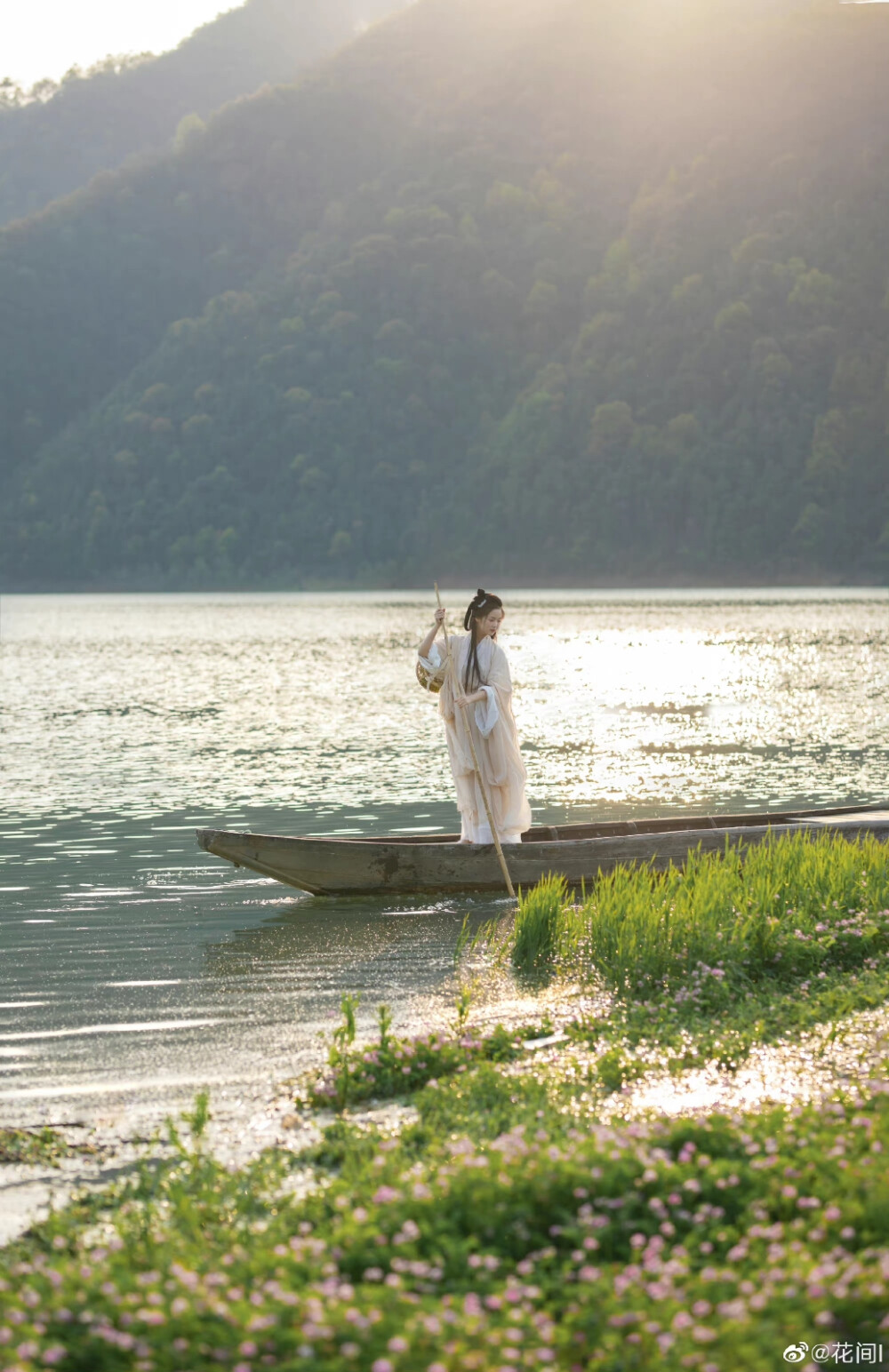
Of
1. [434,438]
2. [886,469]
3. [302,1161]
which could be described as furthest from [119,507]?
[302,1161]

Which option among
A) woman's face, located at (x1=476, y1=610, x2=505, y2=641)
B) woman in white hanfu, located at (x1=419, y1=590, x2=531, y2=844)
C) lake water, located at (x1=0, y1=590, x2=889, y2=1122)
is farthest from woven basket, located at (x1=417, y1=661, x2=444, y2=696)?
lake water, located at (x1=0, y1=590, x2=889, y2=1122)

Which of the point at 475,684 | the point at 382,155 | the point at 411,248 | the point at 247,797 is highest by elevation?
the point at 382,155

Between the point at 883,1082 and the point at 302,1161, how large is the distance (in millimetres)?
2387

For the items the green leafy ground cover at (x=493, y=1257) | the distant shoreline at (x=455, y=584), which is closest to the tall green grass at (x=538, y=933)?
the green leafy ground cover at (x=493, y=1257)

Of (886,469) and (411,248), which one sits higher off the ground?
(411,248)

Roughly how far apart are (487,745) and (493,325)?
14574cm

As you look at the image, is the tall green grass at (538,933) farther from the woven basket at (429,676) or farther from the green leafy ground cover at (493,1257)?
the green leafy ground cover at (493,1257)

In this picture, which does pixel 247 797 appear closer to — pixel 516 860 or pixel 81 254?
pixel 516 860

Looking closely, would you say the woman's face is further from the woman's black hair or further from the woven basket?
the woven basket

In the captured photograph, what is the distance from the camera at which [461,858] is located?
513 inches

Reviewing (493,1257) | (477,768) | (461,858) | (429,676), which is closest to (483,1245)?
(493,1257)

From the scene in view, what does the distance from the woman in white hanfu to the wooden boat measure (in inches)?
10.9

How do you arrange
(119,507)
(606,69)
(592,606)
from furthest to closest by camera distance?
1. (606,69)
2. (119,507)
3. (592,606)

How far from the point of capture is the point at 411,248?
156250 millimetres
